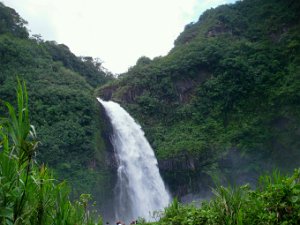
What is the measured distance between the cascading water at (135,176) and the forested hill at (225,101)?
112 cm

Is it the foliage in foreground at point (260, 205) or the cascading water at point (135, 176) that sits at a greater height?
the foliage in foreground at point (260, 205)

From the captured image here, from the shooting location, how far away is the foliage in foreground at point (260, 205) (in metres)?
2.17

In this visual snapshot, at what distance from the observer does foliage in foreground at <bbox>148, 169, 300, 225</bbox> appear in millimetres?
2174

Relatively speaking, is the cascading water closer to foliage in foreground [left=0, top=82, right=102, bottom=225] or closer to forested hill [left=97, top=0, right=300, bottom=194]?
forested hill [left=97, top=0, right=300, bottom=194]

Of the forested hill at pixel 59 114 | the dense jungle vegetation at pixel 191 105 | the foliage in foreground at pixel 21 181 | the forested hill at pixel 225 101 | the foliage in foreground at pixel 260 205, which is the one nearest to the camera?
the foliage in foreground at pixel 21 181

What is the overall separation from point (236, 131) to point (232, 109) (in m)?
2.62

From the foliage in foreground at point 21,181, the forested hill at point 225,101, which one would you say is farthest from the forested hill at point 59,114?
the foliage in foreground at point 21,181

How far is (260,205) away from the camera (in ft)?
7.68

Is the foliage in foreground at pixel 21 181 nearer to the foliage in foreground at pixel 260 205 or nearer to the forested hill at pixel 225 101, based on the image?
the foliage in foreground at pixel 260 205

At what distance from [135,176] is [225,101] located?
9637 mm

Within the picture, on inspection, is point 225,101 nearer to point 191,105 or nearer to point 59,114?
point 191,105

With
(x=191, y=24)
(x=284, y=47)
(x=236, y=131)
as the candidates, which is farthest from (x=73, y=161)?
(x=191, y=24)

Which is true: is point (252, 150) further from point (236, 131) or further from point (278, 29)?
point (278, 29)

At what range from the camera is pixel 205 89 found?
950 inches
